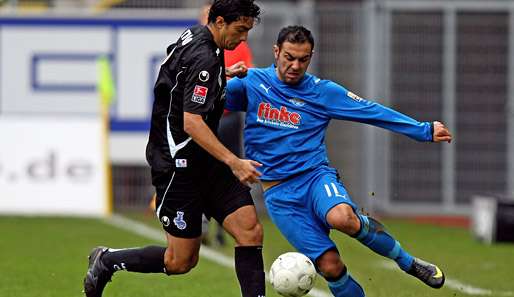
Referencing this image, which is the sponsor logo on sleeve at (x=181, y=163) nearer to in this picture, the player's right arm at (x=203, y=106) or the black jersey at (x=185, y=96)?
the black jersey at (x=185, y=96)

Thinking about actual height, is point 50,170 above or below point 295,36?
below

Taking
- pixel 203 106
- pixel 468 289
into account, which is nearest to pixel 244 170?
pixel 203 106

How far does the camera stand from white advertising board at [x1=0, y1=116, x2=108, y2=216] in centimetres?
1678

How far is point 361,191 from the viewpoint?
61.7 feet

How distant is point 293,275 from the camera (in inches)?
299

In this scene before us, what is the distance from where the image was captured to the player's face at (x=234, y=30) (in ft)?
24.3

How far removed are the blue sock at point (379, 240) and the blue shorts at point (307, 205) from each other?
15 centimetres

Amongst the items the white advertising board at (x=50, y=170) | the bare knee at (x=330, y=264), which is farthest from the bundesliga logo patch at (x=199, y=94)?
the white advertising board at (x=50, y=170)

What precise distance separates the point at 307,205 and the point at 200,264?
136 inches

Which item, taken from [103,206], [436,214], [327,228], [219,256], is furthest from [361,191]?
[327,228]

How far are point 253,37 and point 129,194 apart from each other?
2846 millimetres

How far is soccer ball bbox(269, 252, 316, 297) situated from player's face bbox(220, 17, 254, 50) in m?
1.30

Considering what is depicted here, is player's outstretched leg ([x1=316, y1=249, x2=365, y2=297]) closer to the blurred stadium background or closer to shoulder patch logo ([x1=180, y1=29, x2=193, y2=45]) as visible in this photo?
shoulder patch logo ([x1=180, y1=29, x2=193, y2=45])

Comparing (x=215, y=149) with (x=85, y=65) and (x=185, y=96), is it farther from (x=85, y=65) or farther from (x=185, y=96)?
(x=85, y=65)
